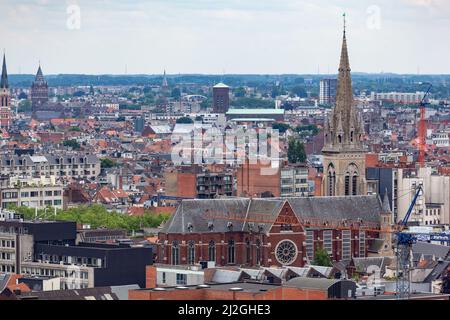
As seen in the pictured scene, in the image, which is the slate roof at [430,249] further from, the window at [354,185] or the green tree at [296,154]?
the green tree at [296,154]

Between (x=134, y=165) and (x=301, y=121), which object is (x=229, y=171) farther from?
(x=301, y=121)

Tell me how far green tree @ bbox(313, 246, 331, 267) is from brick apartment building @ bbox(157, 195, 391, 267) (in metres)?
0.15

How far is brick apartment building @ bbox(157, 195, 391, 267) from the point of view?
28.2 metres

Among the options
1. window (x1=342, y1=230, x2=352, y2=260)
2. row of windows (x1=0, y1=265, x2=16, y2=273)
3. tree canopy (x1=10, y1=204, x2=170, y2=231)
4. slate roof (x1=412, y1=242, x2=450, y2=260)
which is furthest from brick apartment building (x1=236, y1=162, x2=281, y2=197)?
row of windows (x1=0, y1=265, x2=16, y2=273)

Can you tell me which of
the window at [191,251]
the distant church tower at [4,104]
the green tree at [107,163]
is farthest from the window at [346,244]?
the distant church tower at [4,104]

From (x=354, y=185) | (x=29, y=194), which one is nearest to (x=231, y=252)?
(x=354, y=185)

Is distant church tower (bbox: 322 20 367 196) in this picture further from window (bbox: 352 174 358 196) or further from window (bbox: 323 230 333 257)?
window (bbox: 323 230 333 257)

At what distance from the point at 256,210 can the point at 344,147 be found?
644cm

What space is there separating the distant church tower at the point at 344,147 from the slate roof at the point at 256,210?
318 centimetres

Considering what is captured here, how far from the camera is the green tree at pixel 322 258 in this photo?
93.0 ft

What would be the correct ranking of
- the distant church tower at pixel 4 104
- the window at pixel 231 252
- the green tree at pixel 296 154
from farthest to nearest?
the distant church tower at pixel 4 104 → the green tree at pixel 296 154 → the window at pixel 231 252

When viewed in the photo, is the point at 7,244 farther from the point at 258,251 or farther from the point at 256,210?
the point at 256,210

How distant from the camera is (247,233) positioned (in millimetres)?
28766

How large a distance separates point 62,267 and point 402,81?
373 feet
